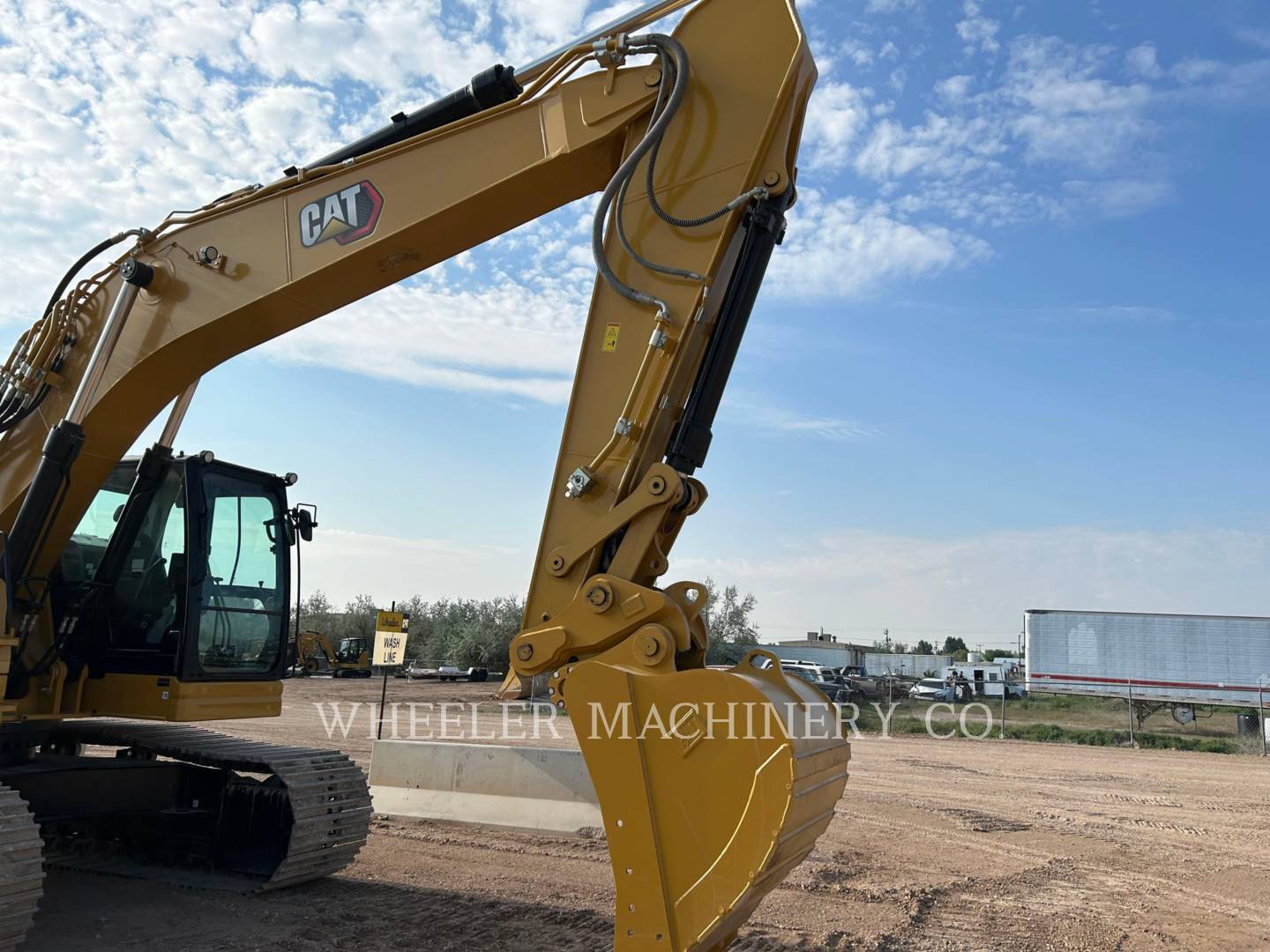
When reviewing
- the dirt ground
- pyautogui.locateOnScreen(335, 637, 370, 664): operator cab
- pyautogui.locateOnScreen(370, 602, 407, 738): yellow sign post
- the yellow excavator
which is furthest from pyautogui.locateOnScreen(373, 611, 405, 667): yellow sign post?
pyautogui.locateOnScreen(335, 637, 370, 664): operator cab

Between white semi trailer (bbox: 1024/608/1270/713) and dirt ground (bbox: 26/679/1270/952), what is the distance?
684 inches

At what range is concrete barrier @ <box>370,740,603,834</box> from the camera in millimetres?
9117

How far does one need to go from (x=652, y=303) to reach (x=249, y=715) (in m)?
4.23

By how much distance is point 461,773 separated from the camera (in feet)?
31.6

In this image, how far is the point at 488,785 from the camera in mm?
9477

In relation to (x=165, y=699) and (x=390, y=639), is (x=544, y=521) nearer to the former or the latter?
(x=165, y=699)

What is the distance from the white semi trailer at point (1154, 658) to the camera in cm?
2767

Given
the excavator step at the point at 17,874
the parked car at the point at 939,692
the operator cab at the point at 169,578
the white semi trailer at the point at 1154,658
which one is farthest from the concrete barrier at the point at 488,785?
the parked car at the point at 939,692

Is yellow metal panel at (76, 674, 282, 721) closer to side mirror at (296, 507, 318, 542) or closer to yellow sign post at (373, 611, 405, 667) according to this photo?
side mirror at (296, 507, 318, 542)

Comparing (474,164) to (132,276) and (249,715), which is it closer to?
(132,276)

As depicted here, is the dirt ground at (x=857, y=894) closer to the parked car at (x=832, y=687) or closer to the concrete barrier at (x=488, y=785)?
the concrete barrier at (x=488, y=785)

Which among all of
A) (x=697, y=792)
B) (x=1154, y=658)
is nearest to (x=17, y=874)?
(x=697, y=792)

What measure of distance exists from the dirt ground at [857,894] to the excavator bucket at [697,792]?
2.26 metres

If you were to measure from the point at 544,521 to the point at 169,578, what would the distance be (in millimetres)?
3268
